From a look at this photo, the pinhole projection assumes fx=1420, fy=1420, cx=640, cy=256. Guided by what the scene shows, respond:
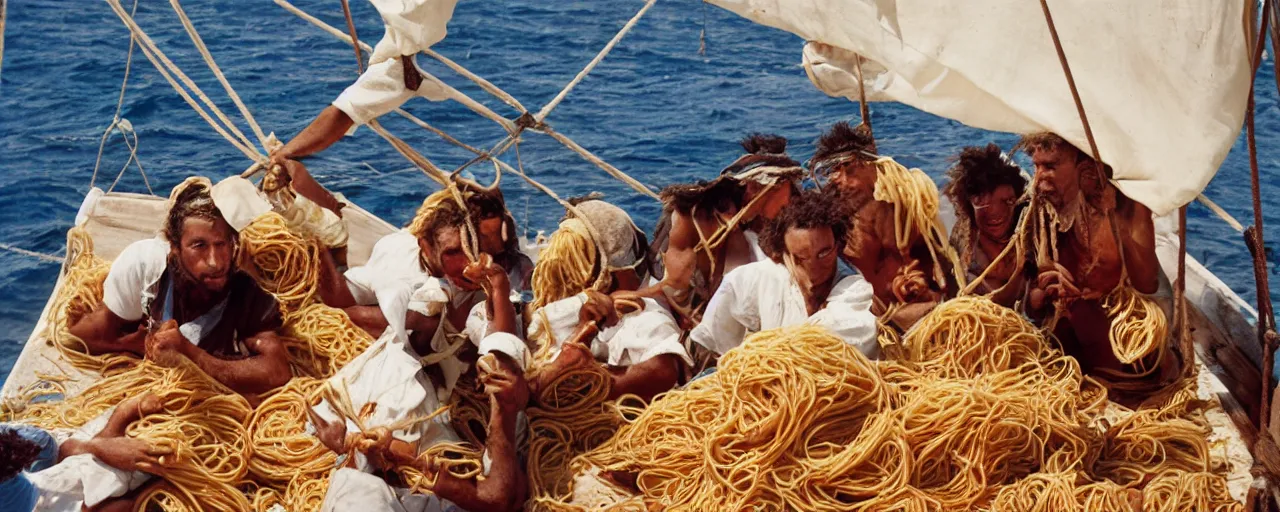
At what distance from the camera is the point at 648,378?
568 centimetres

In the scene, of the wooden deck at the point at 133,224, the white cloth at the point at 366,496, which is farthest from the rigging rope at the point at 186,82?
the white cloth at the point at 366,496

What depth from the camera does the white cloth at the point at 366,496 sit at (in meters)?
4.72

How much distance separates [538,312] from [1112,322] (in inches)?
90.9

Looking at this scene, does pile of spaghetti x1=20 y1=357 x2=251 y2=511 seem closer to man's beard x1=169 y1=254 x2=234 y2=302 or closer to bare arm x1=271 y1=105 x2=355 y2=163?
man's beard x1=169 y1=254 x2=234 y2=302

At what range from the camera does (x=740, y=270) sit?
5.60 metres

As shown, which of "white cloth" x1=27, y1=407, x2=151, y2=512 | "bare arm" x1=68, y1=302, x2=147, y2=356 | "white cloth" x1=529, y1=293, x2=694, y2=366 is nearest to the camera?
"white cloth" x1=27, y1=407, x2=151, y2=512

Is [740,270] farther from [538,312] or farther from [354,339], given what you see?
[354,339]

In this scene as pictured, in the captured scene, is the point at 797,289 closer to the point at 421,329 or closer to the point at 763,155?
the point at 763,155

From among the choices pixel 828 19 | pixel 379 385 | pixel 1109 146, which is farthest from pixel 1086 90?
pixel 379 385

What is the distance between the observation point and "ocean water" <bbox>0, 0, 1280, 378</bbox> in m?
11.0

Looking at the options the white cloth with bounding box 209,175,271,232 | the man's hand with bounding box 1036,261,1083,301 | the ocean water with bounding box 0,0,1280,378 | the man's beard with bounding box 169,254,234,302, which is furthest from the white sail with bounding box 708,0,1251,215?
the ocean water with bounding box 0,0,1280,378

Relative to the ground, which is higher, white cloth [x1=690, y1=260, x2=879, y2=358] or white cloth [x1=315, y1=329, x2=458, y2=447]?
white cloth [x1=690, y1=260, x2=879, y2=358]

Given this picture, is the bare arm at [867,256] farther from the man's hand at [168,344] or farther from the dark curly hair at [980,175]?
the man's hand at [168,344]

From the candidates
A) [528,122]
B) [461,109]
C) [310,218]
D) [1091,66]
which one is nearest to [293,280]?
[310,218]
